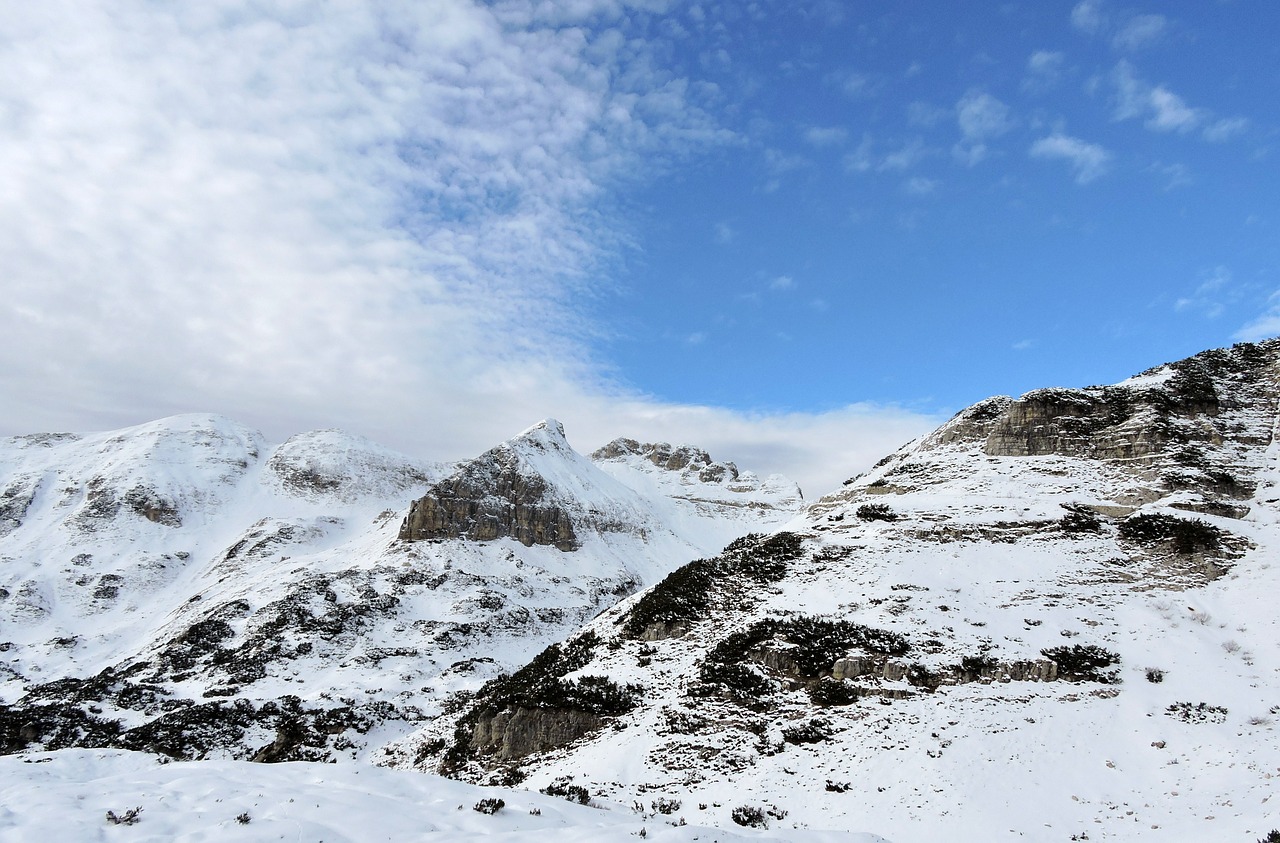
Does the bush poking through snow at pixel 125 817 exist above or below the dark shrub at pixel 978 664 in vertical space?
below

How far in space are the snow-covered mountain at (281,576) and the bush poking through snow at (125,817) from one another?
4082 centimetres

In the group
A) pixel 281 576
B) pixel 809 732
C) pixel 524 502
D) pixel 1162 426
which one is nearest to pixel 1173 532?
pixel 1162 426

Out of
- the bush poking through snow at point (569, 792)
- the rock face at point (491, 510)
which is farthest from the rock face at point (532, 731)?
the rock face at point (491, 510)

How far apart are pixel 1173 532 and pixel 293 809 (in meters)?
43.5

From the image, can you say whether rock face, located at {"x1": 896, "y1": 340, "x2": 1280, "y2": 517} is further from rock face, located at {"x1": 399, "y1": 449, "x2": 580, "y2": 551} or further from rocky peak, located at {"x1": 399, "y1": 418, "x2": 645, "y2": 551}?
rocky peak, located at {"x1": 399, "y1": 418, "x2": 645, "y2": 551}

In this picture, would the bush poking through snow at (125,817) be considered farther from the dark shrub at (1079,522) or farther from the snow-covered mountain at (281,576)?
the dark shrub at (1079,522)

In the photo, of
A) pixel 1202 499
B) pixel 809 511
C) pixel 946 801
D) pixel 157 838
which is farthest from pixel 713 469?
pixel 157 838

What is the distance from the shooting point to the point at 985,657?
2914 centimetres

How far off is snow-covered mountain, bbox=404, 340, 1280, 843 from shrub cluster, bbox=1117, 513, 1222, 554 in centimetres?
13

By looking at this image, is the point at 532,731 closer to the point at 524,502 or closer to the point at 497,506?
the point at 497,506

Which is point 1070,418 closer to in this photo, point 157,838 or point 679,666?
point 679,666

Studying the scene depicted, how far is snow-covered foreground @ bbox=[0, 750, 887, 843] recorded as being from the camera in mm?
8672

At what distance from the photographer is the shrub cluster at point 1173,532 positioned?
115 ft

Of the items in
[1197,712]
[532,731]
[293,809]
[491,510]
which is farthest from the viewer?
[491,510]
